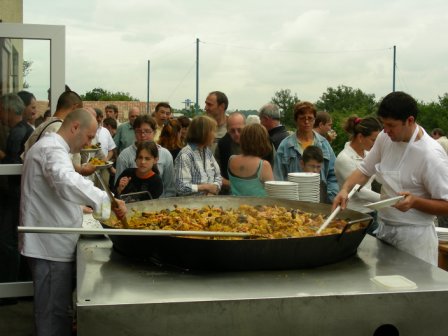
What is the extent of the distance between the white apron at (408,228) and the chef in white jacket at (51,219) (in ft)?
5.49

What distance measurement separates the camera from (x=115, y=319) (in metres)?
2.07

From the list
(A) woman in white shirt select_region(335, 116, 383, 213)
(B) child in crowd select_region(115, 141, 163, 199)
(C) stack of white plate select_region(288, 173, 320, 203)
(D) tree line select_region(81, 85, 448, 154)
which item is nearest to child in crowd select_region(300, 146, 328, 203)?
(A) woman in white shirt select_region(335, 116, 383, 213)

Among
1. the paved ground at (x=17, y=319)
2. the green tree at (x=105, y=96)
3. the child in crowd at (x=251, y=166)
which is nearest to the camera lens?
the paved ground at (x=17, y=319)

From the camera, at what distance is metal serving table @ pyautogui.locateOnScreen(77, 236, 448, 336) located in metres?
2.09

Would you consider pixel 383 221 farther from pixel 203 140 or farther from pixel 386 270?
pixel 203 140

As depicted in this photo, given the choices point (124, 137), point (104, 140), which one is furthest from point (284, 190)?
point (124, 137)

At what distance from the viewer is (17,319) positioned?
460 cm

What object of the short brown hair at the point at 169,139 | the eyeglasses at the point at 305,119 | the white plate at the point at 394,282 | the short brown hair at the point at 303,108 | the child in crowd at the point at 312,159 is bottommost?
→ the white plate at the point at 394,282

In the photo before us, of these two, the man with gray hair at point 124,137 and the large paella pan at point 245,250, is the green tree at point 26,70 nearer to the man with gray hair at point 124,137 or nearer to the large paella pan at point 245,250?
the large paella pan at point 245,250

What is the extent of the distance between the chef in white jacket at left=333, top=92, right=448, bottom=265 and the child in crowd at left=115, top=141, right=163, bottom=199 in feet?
6.25

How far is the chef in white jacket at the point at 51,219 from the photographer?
10.6 feet

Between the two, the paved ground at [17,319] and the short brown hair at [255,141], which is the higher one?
the short brown hair at [255,141]

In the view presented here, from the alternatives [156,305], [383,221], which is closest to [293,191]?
[383,221]

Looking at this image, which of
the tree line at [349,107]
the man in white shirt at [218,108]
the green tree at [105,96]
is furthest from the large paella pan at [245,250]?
the green tree at [105,96]
